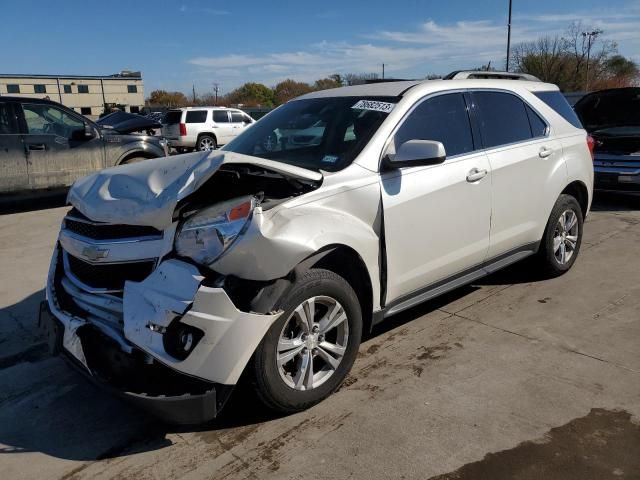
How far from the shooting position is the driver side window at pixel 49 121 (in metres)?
8.71

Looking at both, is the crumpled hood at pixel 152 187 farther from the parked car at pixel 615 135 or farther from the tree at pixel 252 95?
the tree at pixel 252 95

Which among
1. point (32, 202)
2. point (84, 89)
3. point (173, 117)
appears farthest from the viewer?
point (84, 89)

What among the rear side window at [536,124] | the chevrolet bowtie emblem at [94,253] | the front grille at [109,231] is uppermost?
the rear side window at [536,124]

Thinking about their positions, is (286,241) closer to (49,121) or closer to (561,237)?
(561,237)

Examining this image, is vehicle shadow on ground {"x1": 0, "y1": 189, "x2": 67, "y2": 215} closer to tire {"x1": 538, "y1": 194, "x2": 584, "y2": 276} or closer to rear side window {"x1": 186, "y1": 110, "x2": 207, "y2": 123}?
tire {"x1": 538, "y1": 194, "x2": 584, "y2": 276}

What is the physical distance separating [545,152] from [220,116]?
58.9ft

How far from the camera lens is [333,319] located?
303 cm

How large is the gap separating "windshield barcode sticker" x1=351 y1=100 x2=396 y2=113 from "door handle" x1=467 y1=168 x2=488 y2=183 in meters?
0.78

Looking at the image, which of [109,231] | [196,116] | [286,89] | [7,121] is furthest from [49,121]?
[286,89]

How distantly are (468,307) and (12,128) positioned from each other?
7.73 m

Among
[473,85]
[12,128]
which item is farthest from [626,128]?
[12,128]

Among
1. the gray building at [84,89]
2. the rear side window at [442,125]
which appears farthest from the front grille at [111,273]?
the gray building at [84,89]

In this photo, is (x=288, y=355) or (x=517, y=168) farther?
(x=517, y=168)

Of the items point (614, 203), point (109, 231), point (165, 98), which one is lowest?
point (614, 203)
